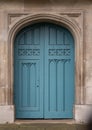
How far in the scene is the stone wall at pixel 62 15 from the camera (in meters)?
6.04

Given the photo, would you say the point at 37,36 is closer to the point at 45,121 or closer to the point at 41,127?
the point at 45,121

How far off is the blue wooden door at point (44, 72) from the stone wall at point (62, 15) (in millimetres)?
399

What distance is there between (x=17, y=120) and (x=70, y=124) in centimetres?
125

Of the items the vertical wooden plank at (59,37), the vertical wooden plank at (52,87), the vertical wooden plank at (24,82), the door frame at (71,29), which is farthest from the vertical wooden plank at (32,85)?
the vertical wooden plank at (59,37)

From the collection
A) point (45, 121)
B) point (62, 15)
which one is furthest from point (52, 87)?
point (62, 15)

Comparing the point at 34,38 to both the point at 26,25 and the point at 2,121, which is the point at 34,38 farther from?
the point at 2,121

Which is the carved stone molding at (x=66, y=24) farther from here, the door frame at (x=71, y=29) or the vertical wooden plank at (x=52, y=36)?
the vertical wooden plank at (x=52, y=36)

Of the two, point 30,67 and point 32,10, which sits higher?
point 32,10

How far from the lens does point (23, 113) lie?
6.43m

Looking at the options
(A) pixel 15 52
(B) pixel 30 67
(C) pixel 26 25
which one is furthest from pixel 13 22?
(B) pixel 30 67

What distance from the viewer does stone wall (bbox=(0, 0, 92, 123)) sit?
238 inches

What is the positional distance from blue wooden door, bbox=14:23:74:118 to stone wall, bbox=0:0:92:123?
40 centimetres

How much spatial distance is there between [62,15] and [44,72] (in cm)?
139

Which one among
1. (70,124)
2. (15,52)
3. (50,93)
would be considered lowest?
(70,124)
